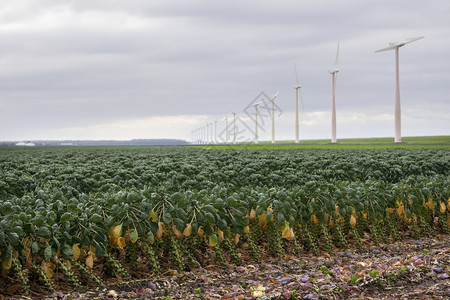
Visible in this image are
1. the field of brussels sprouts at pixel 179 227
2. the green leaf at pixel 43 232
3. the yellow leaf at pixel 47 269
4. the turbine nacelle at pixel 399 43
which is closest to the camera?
the green leaf at pixel 43 232

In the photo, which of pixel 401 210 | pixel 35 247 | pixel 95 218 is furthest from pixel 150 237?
pixel 401 210

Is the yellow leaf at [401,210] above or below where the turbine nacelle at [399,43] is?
below

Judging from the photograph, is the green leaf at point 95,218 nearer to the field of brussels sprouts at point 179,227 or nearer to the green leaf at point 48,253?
the field of brussels sprouts at point 179,227

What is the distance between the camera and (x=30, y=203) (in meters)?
7.12

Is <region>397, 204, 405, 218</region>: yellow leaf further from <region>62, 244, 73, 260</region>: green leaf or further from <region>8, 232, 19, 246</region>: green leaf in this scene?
<region>8, 232, 19, 246</region>: green leaf

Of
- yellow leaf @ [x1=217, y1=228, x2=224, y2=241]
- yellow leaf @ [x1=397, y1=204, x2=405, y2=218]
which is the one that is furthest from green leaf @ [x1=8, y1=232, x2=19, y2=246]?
yellow leaf @ [x1=397, y1=204, x2=405, y2=218]

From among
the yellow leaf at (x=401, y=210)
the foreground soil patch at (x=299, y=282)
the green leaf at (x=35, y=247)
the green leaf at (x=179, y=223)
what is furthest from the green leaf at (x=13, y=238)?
the yellow leaf at (x=401, y=210)

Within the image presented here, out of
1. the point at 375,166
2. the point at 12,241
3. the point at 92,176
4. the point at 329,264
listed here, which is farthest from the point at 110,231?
the point at 375,166

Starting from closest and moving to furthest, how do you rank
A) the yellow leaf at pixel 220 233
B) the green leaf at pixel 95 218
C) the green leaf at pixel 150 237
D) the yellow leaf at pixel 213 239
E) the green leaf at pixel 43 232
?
the green leaf at pixel 43 232 → the green leaf at pixel 95 218 → the green leaf at pixel 150 237 → the yellow leaf at pixel 213 239 → the yellow leaf at pixel 220 233

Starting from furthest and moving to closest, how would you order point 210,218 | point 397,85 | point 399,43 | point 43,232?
point 397,85 → point 399,43 → point 210,218 → point 43,232

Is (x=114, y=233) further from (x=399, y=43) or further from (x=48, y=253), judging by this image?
(x=399, y=43)

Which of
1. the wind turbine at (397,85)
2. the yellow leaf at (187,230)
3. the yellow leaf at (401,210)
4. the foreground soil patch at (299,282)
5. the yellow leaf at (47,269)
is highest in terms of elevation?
the wind turbine at (397,85)

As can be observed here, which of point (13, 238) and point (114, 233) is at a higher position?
point (13, 238)

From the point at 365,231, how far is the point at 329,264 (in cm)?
323
